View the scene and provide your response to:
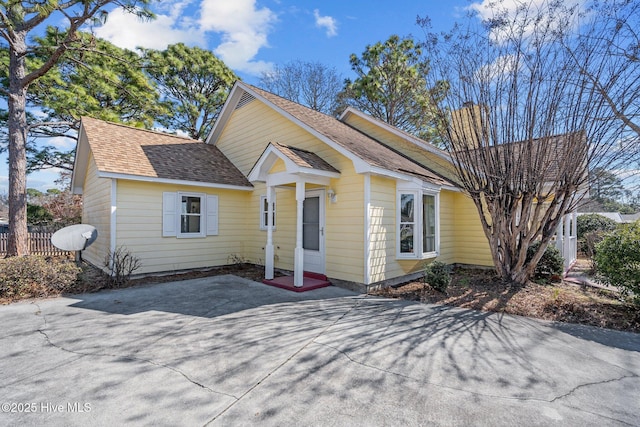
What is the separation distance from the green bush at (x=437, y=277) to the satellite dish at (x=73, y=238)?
9317 mm

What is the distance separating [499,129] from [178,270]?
927 cm

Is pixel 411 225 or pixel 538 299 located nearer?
pixel 538 299

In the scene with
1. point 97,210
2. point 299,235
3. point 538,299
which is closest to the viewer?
point 538,299

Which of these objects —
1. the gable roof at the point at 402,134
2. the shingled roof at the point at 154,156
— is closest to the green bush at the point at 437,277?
the gable roof at the point at 402,134

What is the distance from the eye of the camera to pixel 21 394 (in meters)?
2.93

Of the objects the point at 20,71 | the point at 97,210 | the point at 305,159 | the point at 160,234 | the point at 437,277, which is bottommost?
the point at 437,277

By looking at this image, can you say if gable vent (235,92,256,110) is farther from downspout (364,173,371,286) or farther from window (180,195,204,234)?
downspout (364,173,371,286)

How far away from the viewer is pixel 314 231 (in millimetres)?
8484

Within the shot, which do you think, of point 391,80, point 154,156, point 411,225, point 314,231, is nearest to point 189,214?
point 154,156

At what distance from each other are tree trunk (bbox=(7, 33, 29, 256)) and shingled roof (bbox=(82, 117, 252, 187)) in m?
3.25

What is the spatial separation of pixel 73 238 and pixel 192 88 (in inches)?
650

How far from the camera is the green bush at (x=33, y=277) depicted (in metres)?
6.17

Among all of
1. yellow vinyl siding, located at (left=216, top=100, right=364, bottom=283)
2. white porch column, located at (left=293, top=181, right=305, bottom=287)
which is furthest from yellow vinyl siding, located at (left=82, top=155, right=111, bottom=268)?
white porch column, located at (left=293, top=181, right=305, bottom=287)

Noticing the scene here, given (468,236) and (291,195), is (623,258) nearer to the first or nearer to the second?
(468,236)
